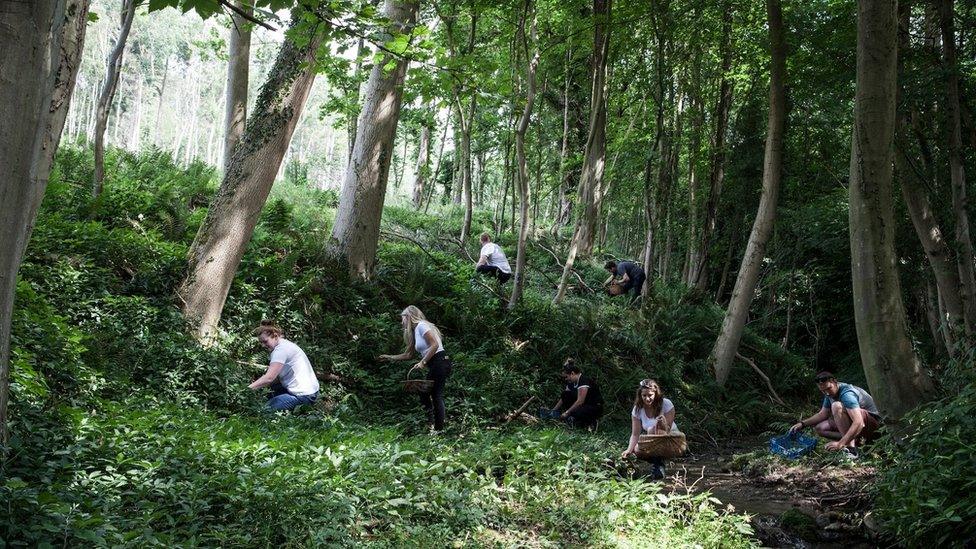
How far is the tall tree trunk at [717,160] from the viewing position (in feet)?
62.8

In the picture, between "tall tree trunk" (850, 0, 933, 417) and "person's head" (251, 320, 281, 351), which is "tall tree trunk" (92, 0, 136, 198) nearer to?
"person's head" (251, 320, 281, 351)

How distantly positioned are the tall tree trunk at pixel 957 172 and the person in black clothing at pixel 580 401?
18.5ft

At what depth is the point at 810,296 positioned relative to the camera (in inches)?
828

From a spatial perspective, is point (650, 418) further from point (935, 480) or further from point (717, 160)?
point (717, 160)

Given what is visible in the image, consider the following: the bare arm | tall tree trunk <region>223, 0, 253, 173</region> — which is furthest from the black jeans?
tall tree trunk <region>223, 0, 253, 173</region>

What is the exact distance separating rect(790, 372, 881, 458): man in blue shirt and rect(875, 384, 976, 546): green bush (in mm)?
2603

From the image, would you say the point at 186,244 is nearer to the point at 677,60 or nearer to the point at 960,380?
the point at 960,380

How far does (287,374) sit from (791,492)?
6546 mm

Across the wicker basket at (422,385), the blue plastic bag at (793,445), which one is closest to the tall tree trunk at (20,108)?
the wicker basket at (422,385)

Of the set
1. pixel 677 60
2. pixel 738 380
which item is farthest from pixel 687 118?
pixel 738 380

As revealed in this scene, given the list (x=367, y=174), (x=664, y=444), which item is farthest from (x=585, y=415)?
(x=367, y=174)

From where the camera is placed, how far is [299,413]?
832 cm

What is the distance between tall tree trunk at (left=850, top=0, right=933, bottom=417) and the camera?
6.91 metres

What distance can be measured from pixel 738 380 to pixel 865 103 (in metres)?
9.35
